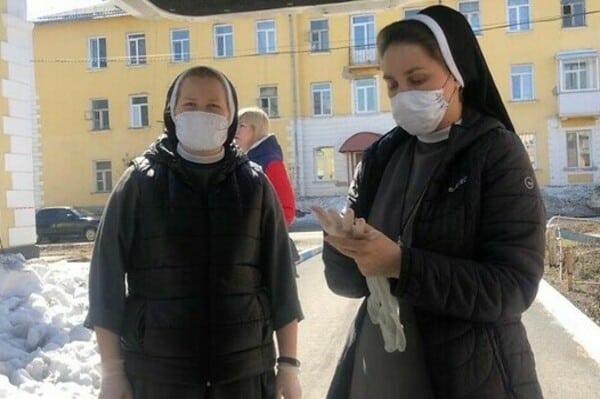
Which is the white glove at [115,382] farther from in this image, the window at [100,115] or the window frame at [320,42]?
the window at [100,115]

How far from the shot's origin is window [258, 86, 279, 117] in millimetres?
37219

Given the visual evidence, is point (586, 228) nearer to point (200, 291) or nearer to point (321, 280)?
point (321, 280)

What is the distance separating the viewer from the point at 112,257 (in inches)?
106

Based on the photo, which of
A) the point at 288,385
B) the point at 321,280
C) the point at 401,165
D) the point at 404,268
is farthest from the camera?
the point at 321,280

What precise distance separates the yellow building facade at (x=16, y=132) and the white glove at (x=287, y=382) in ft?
32.5

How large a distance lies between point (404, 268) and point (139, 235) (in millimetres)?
1251

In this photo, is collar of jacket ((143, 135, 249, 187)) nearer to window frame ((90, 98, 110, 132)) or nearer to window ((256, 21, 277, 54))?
window ((256, 21, 277, 54))

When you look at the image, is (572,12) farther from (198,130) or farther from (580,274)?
(198,130)

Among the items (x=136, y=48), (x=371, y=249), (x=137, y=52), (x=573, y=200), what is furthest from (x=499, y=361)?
(x=136, y=48)

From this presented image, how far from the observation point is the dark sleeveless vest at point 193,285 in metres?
2.63

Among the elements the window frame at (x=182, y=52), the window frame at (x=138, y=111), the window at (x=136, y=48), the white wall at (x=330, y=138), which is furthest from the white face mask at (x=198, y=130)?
the window at (x=136, y=48)

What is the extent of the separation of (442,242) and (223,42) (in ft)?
121

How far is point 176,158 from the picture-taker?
282 cm

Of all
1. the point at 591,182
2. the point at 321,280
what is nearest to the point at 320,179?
the point at 591,182
